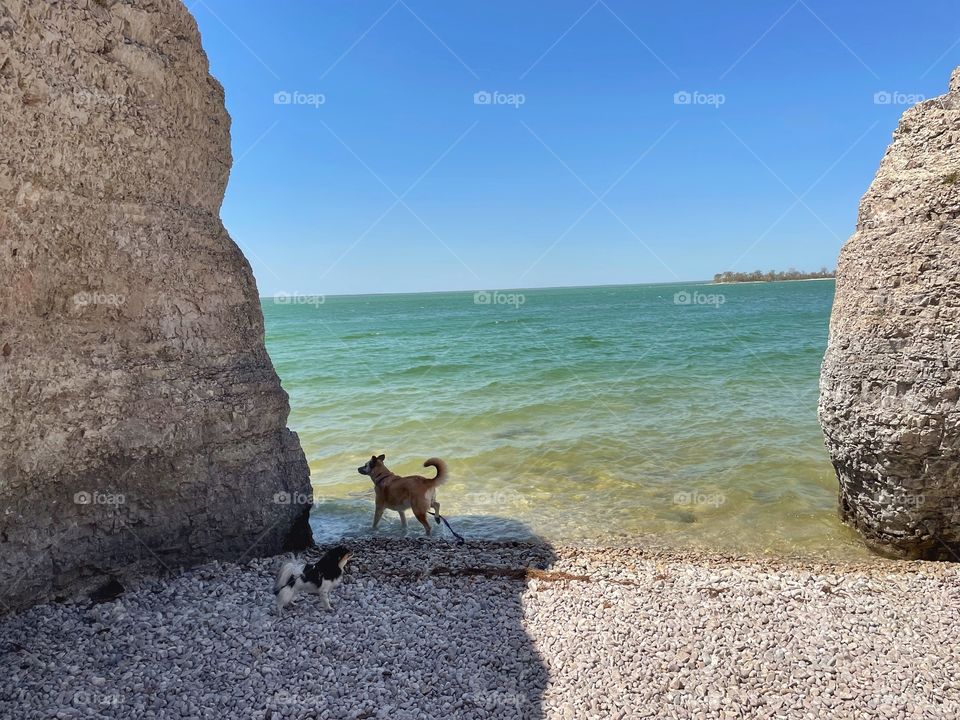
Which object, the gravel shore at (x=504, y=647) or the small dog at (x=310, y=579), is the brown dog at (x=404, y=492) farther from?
the small dog at (x=310, y=579)

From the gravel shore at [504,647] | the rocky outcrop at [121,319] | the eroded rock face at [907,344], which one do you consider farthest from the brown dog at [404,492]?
the eroded rock face at [907,344]

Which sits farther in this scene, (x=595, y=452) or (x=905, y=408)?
(x=595, y=452)

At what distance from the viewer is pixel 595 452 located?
10914mm

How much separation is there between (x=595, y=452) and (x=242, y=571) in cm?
689

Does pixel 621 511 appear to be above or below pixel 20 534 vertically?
below

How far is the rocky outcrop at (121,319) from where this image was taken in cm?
462

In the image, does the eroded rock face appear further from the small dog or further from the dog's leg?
the small dog

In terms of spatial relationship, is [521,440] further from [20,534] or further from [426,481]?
[20,534]

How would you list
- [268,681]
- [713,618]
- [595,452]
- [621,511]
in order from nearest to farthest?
1. [268,681]
2. [713,618]
3. [621,511]
4. [595,452]

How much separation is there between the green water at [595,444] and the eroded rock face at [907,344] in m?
0.91

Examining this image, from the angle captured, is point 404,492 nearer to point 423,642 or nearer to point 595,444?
point 423,642

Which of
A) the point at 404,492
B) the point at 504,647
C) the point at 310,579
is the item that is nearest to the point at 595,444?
the point at 404,492

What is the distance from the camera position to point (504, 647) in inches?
185

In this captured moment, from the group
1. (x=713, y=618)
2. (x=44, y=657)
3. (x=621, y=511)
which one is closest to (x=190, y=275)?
(x=44, y=657)
